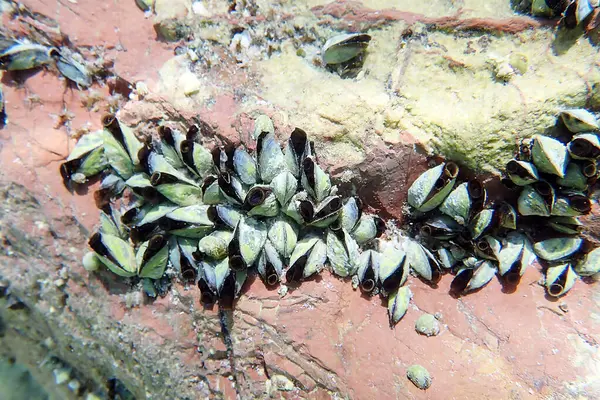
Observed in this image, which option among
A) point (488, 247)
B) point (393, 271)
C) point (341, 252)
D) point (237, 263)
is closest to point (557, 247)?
point (488, 247)

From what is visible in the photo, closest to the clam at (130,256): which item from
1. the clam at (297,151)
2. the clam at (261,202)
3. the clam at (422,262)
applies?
the clam at (261,202)

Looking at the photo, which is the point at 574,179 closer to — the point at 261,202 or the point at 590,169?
the point at 590,169

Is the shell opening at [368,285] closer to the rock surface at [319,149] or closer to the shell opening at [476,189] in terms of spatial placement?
the rock surface at [319,149]

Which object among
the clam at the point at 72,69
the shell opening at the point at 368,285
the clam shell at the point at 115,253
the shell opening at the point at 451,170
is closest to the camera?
the shell opening at the point at 451,170

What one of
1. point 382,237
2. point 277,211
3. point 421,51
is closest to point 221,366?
point 277,211

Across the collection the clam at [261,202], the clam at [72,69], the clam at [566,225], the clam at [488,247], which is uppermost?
the clam at [72,69]

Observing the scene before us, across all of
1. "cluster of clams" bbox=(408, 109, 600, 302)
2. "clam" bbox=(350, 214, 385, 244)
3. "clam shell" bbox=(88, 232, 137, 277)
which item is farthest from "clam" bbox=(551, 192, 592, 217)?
"clam shell" bbox=(88, 232, 137, 277)
